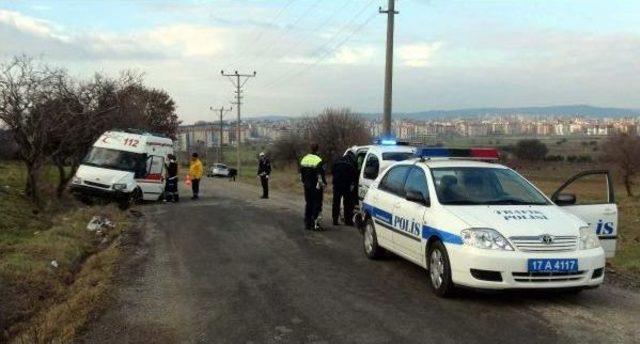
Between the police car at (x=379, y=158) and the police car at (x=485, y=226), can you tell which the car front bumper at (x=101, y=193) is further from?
the police car at (x=485, y=226)

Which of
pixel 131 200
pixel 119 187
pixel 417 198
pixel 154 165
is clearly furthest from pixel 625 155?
pixel 417 198

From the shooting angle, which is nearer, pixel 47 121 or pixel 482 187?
pixel 482 187

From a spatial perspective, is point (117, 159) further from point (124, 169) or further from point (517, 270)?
point (517, 270)

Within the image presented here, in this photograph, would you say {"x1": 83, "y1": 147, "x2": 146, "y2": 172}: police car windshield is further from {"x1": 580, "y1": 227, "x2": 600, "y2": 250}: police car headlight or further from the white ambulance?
{"x1": 580, "y1": 227, "x2": 600, "y2": 250}: police car headlight

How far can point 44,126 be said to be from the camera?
797 inches

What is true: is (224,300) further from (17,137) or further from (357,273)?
(17,137)

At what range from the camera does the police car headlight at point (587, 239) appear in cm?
700

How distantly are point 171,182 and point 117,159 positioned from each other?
1.90m

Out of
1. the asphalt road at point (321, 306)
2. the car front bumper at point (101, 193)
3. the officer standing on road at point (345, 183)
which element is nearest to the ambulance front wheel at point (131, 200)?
the car front bumper at point (101, 193)

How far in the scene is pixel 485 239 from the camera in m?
6.92

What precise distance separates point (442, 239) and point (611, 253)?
2.48 m

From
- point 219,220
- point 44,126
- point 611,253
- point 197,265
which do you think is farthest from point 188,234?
point 44,126

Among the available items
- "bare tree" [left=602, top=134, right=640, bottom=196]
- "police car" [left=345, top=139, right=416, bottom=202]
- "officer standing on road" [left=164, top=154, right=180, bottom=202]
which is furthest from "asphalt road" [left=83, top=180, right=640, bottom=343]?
"bare tree" [left=602, top=134, right=640, bottom=196]

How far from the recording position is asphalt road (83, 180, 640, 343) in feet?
19.9
